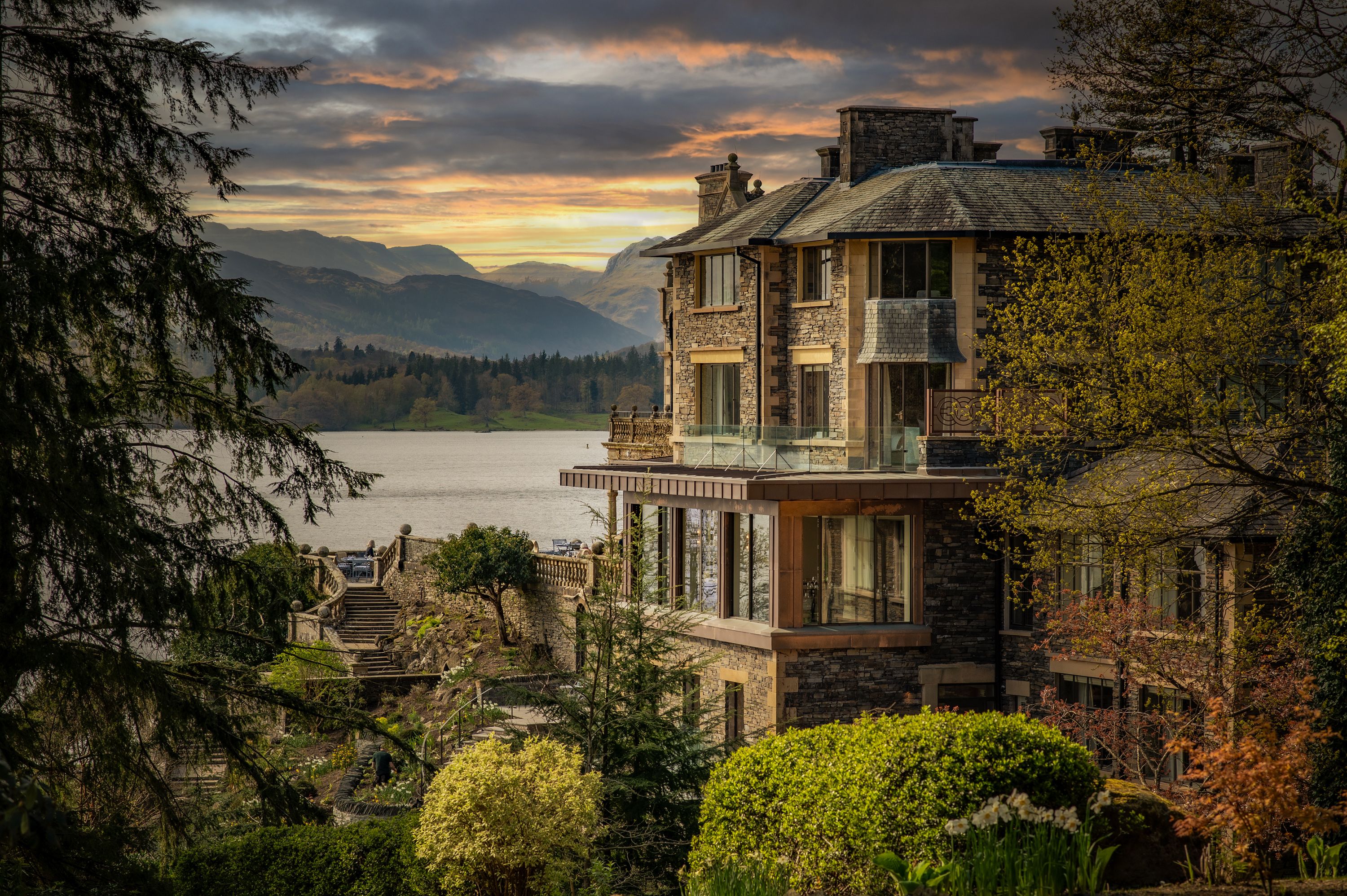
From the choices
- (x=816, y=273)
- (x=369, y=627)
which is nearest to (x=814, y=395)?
(x=816, y=273)

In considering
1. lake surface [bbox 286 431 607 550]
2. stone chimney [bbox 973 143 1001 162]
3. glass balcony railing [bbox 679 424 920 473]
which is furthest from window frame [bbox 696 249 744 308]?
lake surface [bbox 286 431 607 550]

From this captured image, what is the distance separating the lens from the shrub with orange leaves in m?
11.5

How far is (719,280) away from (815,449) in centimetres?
715

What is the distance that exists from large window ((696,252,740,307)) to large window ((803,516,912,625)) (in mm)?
8005

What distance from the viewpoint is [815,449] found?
90.9ft

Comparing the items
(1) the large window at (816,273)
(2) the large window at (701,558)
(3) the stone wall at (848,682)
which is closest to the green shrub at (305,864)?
(3) the stone wall at (848,682)

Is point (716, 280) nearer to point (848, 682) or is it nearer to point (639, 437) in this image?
point (639, 437)

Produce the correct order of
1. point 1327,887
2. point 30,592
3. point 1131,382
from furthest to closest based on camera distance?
point 1131,382 < point 30,592 < point 1327,887

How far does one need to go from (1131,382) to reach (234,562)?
13.0 metres

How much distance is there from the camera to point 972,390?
90.6ft

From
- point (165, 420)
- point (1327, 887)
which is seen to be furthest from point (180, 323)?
point (1327, 887)

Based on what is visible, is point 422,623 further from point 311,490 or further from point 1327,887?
point 1327,887

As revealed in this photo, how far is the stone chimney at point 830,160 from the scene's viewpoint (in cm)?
3516

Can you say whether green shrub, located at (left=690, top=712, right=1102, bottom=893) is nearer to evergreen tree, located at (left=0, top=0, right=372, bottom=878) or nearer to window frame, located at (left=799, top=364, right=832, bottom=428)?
evergreen tree, located at (left=0, top=0, right=372, bottom=878)
